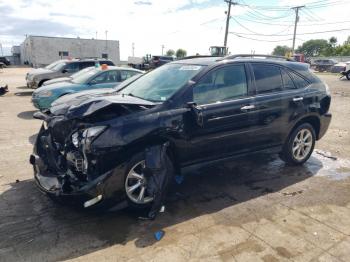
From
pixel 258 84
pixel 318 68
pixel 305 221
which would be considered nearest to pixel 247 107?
pixel 258 84

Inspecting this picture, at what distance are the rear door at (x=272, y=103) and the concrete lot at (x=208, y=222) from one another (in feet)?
2.19

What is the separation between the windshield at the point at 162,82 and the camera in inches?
164

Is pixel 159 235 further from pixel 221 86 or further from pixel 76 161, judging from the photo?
pixel 221 86

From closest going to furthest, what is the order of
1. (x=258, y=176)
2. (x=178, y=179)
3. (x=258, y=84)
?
(x=178, y=179) → (x=258, y=84) → (x=258, y=176)

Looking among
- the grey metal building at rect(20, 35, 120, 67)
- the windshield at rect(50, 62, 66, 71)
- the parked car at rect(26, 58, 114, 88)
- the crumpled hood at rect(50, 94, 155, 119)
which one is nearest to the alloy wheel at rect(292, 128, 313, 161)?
the crumpled hood at rect(50, 94, 155, 119)

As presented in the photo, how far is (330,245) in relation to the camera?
10.9ft

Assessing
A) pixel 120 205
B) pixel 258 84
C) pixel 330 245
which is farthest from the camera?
pixel 258 84

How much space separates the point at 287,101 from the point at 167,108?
2.21 meters

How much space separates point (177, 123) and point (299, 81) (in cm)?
263

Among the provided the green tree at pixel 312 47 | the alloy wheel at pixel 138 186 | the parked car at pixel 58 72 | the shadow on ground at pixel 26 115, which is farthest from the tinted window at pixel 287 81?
the green tree at pixel 312 47

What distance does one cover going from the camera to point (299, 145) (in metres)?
5.50

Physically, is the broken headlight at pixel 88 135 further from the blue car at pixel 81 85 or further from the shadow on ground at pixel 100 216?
the blue car at pixel 81 85

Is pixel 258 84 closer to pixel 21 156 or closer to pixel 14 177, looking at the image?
pixel 14 177

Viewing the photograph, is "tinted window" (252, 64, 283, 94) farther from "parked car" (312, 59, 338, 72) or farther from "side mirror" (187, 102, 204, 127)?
"parked car" (312, 59, 338, 72)
